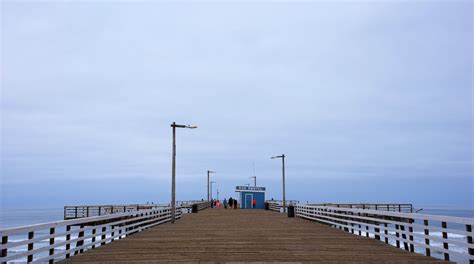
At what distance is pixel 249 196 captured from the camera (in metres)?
57.6

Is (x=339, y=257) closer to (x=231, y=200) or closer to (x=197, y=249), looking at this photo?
(x=197, y=249)

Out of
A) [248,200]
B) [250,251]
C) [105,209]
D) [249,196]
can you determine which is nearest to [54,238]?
[250,251]

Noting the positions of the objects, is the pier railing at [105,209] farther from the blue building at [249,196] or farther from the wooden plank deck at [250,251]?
the wooden plank deck at [250,251]

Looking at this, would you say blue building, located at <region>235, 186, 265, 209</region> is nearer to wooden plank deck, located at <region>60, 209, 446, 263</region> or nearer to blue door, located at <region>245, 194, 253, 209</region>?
blue door, located at <region>245, 194, 253, 209</region>

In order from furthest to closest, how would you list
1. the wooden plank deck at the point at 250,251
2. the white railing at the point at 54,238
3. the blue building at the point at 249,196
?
the blue building at the point at 249,196 → the wooden plank deck at the point at 250,251 → the white railing at the point at 54,238

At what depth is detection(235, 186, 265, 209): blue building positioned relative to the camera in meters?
57.2

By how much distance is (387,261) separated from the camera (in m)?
10.4

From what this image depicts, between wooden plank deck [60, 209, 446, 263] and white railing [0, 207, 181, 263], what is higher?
white railing [0, 207, 181, 263]

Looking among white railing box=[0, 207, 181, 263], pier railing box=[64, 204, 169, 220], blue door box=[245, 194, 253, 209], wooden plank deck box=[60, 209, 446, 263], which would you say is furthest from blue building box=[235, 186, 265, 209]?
wooden plank deck box=[60, 209, 446, 263]

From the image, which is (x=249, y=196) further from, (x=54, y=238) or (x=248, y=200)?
(x=54, y=238)

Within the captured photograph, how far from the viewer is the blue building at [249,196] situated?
5719cm

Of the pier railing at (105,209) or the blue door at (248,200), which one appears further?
the blue door at (248,200)

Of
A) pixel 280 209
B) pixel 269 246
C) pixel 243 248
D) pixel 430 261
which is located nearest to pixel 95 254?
pixel 243 248

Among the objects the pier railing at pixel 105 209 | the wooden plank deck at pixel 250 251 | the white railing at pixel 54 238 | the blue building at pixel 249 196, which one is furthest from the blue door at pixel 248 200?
the wooden plank deck at pixel 250 251
